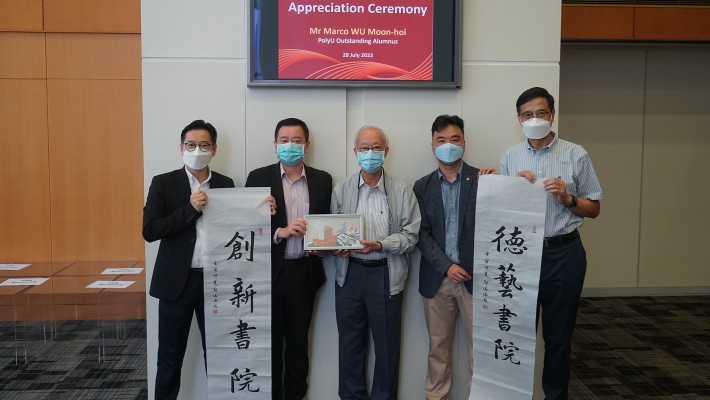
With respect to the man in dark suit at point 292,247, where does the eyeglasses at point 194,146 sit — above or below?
above

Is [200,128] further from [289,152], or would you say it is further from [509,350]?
[509,350]

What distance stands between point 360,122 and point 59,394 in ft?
8.96

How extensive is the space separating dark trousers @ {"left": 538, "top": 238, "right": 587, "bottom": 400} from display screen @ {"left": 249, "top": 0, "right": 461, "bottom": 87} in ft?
3.86

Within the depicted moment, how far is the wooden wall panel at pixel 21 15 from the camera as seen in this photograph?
4.94 metres

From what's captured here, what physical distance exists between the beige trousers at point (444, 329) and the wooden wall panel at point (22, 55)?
4.39 meters

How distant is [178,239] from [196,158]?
17.7 inches

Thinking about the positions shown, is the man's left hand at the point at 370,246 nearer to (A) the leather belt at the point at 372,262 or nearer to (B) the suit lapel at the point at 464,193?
(A) the leather belt at the point at 372,262

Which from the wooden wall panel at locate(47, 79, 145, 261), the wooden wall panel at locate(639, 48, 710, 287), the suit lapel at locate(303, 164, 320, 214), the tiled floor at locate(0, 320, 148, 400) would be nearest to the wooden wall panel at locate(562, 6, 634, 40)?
the wooden wall panel at locate(639, 48, 710, 287)

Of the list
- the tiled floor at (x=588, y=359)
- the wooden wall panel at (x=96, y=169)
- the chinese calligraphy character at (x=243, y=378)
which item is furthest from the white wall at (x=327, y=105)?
the wooden wall panel at (x=96, y=169)

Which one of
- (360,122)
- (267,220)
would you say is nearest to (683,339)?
(360,122)

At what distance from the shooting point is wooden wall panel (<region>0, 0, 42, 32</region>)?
16.2 ft

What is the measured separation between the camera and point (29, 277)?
183 inches

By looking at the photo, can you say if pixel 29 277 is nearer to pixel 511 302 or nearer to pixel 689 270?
pixel 511 302

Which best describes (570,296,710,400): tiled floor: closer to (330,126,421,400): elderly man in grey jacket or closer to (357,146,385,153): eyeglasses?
(330,126,421,400): elderly man in grey jacket
